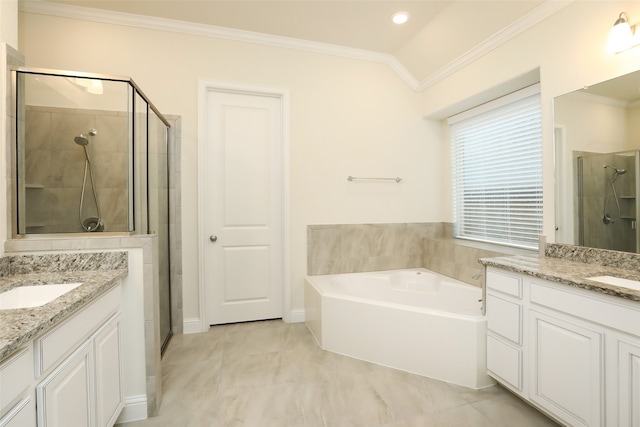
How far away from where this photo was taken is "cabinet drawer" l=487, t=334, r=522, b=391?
1700 mm

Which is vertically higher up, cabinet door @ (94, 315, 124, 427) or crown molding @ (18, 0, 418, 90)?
crown molding @ (18, 0, 418, 90)

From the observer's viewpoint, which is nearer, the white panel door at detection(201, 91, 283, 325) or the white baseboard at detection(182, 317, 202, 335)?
the white baseboard at detection(182, 317, 202, 335)

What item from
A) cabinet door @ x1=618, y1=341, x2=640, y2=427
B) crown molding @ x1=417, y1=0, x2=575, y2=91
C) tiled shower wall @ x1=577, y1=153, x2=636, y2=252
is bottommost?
cabinet door @ x1=618, y1=341, x2=640, y2=427

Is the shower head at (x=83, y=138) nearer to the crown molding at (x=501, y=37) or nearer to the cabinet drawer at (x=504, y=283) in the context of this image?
the cabinet drawer at (x=504, y=283)

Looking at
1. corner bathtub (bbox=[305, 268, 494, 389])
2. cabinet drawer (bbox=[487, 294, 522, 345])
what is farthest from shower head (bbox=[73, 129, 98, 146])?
cabinet drawer (bbox=[487, 294, 522, 345])

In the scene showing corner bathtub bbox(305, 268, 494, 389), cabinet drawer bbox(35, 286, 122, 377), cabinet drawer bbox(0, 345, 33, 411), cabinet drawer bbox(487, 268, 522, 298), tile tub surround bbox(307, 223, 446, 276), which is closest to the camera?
cabinet drawer bbox(0, 345, 33, 411)

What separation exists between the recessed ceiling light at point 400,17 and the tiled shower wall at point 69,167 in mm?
2267

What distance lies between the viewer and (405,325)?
7.02ft

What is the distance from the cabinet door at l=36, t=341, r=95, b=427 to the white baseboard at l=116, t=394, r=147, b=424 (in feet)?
1.37

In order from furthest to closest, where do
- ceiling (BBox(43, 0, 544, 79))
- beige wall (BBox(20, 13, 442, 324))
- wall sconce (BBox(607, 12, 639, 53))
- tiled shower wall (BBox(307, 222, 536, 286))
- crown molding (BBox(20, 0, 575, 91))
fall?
tiled shower wall (BBox(307, 222, 536, 286)) < beige wall (BBox(20, 13, 442, 324)) < ceiling (BBox(43, 0, 544, 79)) < crown molding (BBox(20, 0, 575, 91)) < wall sconce (BBox(607, 12, 639, 53))

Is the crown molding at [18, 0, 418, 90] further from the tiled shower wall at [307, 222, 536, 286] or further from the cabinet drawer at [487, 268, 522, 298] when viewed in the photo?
the cabinet drawer at [487, 268, 522, 298]

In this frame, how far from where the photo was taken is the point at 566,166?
2.01 m

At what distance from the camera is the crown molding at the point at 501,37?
6.69 ft

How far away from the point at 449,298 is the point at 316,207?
1544 millimetres
